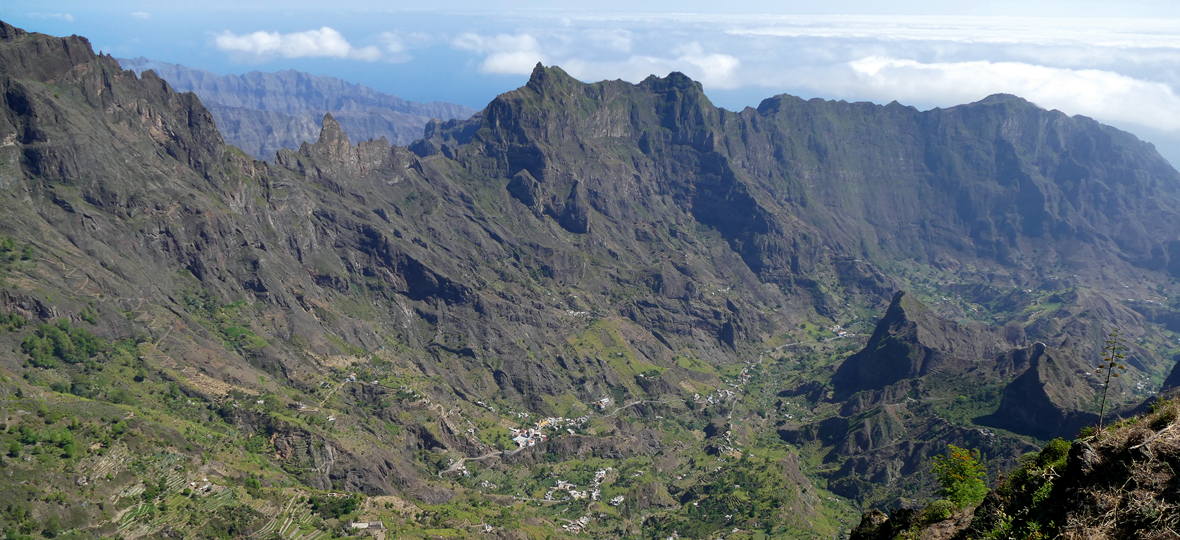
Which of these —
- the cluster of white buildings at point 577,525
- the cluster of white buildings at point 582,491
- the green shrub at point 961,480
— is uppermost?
the green shrub at point 961,480

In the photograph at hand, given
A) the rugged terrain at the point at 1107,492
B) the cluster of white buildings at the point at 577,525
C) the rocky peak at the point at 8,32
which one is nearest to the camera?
the rugged terrain at the point at 1107,492

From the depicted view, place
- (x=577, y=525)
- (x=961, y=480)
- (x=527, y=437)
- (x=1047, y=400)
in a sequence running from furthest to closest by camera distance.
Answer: (x=527, y=437) < (x=1047, y=400) < (x=577, y=525) < (x=961, y=480)

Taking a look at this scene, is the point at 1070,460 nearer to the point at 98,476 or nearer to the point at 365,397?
the point at 98,476

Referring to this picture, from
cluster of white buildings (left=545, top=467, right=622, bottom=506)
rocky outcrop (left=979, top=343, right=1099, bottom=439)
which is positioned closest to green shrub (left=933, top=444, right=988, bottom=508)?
cluster of white buildings (left=545, top=467, right=622, bottom=506)

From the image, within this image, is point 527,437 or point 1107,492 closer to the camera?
point 1107,492

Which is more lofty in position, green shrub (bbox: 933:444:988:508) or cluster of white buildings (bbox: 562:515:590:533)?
green shrub (bbox: 933:444:988:508)

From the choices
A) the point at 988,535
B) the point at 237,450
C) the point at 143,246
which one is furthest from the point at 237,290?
the point at 988,535

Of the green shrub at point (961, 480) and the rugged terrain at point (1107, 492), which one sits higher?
the rugged terrain at point (1107, 492)

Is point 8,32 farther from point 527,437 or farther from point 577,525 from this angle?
point 577,525

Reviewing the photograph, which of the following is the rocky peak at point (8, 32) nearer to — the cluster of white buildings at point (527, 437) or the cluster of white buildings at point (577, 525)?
the cluster of white buildings at point (527, 437)

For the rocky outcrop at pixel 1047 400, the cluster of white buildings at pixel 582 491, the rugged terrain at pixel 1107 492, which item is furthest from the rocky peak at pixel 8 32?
the rocky outcrop at pixel 1047 400

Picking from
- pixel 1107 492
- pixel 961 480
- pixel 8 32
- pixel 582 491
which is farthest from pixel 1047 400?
pixel 8 32

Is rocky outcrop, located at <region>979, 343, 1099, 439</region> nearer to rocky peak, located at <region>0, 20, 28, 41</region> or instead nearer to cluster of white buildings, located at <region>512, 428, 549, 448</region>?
cluster of white buildings, located at <region>512, 428, 549, 448</region>
